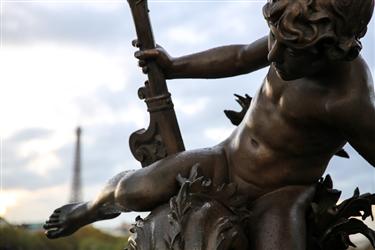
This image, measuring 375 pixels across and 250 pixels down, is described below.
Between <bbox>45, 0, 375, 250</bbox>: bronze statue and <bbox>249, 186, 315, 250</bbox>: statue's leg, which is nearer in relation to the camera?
<bbox>45, 0, 375, 250</bbox>: bronze statue

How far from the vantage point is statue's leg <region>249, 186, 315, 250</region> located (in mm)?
2057

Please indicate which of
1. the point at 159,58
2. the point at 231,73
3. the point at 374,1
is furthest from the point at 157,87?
the point at 374,1

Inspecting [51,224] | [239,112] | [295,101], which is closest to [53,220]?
[51,224]

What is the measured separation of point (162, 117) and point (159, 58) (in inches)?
8.9

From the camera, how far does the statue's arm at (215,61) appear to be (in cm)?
242

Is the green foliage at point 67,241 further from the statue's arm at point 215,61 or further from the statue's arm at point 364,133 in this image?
the statue's arm at point 364,133

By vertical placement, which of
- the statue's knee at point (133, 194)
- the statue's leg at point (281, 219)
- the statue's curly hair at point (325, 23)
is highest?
the statue's curly hair at point (325, 23)

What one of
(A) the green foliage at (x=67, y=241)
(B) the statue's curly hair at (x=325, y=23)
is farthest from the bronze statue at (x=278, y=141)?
(A) the green foliage at (x=67, y=241)

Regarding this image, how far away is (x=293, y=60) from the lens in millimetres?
1932

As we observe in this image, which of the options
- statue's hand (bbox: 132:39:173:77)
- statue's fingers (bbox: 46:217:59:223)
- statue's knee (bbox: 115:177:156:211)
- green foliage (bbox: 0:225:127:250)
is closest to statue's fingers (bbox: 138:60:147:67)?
statue's hand (bbox: 132:39:173:77)

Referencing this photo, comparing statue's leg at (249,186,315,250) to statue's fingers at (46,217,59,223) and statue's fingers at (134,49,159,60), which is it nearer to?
statue's fingers at (134,49,159,60)

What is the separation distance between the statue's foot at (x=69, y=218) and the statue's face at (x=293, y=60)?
89 cm

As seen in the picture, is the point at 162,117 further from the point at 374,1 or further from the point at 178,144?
the point at 374,1

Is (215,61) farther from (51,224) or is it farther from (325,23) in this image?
(51,224)
